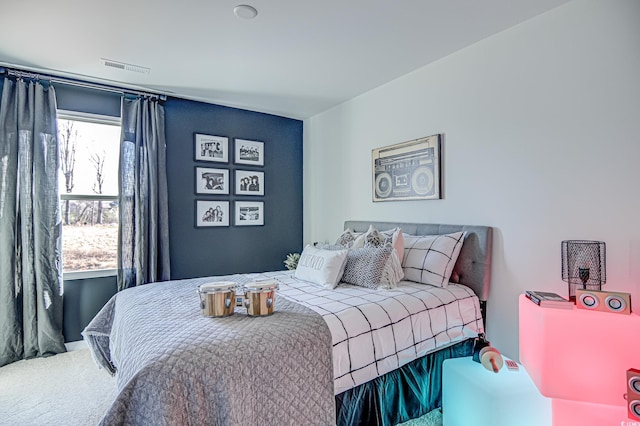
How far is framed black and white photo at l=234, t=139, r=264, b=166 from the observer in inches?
155

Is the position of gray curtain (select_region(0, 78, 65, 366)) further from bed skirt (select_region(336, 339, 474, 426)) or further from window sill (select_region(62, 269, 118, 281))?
bed skirt (select_region(336, 339, 474, 426))

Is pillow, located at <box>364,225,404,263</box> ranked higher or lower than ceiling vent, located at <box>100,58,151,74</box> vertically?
lower

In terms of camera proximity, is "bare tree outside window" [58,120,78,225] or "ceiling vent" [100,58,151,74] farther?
"bare tree outside window" [58,120,78,225]

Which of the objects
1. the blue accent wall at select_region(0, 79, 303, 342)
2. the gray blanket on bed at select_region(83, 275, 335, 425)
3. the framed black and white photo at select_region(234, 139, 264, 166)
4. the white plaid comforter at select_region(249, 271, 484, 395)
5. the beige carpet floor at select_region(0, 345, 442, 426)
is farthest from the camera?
the framed black and white photo at select_region(234, 139, 264, 166)

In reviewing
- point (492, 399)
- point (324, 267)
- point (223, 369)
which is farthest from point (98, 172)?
point (492, 399)

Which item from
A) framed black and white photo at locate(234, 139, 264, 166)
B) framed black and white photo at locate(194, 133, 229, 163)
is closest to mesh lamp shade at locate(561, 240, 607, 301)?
framed black and white photo at locate(234, 139, 264, 166)

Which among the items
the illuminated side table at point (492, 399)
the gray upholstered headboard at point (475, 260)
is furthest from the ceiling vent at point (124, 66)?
the illuminated side table at point (492, 399)

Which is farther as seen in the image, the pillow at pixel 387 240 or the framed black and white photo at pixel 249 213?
the framed black and white photo at pixel 249 213

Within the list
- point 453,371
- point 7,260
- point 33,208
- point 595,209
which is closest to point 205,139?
point 33,208

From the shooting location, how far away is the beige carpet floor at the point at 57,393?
Result: 6.44 feet

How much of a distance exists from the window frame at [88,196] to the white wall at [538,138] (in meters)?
Answer: 2.86

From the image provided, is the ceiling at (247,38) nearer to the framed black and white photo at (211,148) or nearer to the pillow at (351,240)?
the framed black and white photo at (211,148)

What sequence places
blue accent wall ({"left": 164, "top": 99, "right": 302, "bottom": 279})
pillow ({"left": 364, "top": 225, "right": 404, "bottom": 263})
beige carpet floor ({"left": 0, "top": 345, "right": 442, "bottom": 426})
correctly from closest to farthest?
beige carpet floor ({"left": 0, "top": 345, "right": 442, "bottom": 426}) → pillow ({"left": 364, "top": 225, "right": 404, "bottom": 263}) → blue accent wall ({"left": 164, "top": 99, "right": 302, "bottom": 279})

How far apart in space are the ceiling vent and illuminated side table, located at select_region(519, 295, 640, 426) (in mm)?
3424
